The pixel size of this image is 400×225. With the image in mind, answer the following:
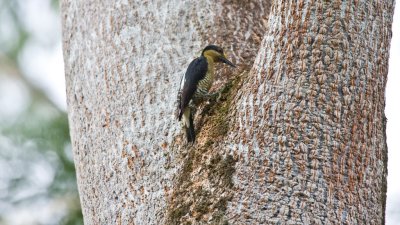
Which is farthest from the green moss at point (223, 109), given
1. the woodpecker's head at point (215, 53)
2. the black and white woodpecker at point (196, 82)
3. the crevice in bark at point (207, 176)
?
the woodpecker's head at point (215, 53)

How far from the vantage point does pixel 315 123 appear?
2.82m

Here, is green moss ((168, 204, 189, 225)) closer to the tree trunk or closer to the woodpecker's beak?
the tree trunk

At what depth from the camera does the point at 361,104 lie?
2.85 meters

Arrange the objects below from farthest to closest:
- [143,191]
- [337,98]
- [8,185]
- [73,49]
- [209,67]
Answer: [8,185], [73,49], [209,67], [143,191], [337,98]

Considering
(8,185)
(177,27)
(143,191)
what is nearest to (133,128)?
(143,191)

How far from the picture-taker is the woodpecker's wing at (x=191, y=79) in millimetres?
3270

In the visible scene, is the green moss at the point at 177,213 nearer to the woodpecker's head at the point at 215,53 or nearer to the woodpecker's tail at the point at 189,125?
the woodpecker's tail at the point at 189,125

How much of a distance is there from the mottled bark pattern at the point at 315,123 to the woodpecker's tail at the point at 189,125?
23 cm

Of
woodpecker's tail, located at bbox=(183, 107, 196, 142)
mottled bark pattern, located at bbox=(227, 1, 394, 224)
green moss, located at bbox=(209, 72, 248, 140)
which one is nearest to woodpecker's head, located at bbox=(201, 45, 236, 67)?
green moss, located at bbox=(209, 72, 248, 140)

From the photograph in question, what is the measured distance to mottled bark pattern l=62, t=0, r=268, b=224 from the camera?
311 centimetres

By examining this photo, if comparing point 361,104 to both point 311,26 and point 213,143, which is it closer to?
point 311,26

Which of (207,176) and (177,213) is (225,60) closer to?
(207,176)

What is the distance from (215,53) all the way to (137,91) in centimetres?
40

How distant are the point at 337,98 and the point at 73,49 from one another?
56.3 inches
